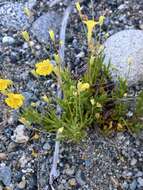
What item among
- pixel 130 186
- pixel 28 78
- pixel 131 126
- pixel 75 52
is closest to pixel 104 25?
pixel 75 52

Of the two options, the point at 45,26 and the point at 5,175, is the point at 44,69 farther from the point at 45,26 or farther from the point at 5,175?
the point at 45,26

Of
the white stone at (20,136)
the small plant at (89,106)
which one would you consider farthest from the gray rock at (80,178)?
the white stone at (20,136)

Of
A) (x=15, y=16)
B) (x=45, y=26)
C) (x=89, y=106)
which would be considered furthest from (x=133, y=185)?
(x=15, y=16)

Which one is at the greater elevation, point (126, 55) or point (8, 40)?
point (8, 40)

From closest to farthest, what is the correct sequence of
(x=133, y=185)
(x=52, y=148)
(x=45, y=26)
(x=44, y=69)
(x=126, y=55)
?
(x=44, y=69) → (x=133, y=185) → (x=52, y=148) → (x=126, y=55) → (x=45, y=26)

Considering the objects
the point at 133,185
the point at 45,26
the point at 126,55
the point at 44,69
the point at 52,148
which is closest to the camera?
the point at 44,69

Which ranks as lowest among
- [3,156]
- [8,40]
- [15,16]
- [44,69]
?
[3,156]

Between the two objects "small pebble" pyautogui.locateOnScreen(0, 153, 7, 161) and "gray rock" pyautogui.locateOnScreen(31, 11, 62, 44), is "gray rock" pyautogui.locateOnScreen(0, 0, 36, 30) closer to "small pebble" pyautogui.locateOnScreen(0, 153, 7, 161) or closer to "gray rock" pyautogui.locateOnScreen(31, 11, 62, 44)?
"gray rock" pyautogui.locateOnScreen(31, 11, 62, 44)

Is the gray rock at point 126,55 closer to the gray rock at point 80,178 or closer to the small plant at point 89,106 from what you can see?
the small plant at point 89,106
